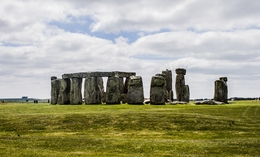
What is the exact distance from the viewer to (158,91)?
4450 cm

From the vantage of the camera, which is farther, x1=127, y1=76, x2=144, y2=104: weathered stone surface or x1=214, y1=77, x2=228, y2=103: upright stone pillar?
x1=214, y1=77, x2=228, y2=103: upright stone pillar

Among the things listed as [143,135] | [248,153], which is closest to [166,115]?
[143,135]

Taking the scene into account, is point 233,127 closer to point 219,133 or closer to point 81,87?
point 219,133

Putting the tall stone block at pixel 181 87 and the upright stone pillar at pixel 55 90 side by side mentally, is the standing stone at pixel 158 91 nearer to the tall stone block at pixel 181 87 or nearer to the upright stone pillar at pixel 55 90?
the tall stone block at pixel 181 87

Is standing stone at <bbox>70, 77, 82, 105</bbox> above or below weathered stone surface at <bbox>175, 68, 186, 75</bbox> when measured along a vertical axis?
below

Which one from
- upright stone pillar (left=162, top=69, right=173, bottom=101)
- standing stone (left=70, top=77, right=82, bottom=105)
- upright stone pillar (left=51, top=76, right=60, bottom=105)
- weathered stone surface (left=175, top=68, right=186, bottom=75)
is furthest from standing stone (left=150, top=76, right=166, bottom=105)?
upright stone pillar (left=51, top=76, right=60, bottom=105)

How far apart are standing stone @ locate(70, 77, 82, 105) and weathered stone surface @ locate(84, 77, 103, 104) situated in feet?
4.31

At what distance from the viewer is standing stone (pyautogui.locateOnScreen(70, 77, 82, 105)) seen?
50438 mm

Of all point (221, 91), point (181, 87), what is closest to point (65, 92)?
point (181, 87)

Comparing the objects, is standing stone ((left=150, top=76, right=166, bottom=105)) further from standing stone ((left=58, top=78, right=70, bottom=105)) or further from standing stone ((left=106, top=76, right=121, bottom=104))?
standing stone ((left=58, top=78, right=70, bottom=105))

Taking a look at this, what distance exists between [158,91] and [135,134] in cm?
1869

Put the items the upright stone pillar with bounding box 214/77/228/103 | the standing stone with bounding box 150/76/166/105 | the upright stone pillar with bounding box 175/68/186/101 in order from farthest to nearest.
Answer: the upright stone pillar with bounding box 175/68/186/101, the upright stone pillar with bounding box 214/77/228/103, the standing stone with bounding box 150/76/166/105

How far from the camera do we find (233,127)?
27.2 m

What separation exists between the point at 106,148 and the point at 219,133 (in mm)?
9013
